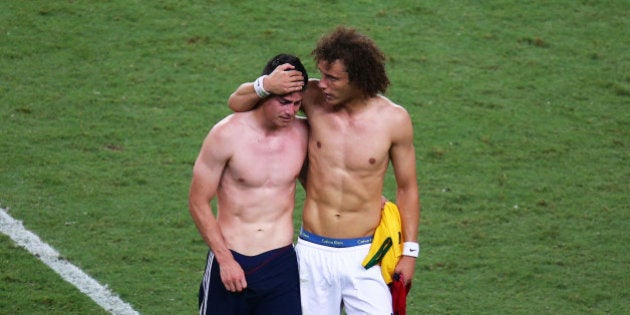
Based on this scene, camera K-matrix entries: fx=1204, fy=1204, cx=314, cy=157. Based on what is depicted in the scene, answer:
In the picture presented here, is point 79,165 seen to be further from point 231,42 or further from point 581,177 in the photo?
point 581,177

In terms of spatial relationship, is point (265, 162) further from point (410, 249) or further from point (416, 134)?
point (416, 134)

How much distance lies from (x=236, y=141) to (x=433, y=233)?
3.44 metres

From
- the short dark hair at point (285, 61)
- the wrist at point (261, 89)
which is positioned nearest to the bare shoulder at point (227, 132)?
the wrist at point (261, 89)

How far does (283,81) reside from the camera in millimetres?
6637

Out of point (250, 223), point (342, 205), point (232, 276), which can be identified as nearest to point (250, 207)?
point (250, 223)

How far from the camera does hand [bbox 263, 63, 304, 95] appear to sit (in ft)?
21.8

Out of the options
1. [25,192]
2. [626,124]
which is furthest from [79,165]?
[626,124]

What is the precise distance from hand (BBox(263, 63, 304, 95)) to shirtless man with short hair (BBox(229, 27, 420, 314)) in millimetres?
293

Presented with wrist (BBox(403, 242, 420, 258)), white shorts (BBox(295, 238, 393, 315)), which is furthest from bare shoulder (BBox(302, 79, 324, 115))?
wrist (BBox(403, 242, 420, 258))

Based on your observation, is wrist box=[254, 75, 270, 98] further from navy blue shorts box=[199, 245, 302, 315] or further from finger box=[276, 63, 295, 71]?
navy blue shorts box=[199, 245, 302, 315]

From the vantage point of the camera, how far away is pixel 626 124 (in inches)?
464

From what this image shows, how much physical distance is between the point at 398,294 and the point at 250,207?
101 centimetres

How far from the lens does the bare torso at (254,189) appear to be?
6.81m

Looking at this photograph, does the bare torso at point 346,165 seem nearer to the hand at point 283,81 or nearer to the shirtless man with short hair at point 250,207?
the shirtless man with short hair at point 250,207
